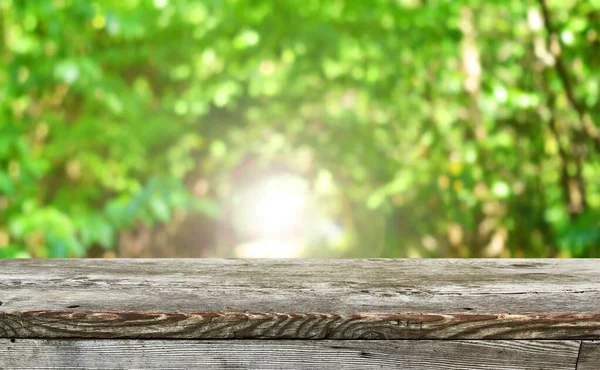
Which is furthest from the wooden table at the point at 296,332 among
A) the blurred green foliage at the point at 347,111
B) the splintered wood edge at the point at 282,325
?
the blurred green foliage at the point at 347,111

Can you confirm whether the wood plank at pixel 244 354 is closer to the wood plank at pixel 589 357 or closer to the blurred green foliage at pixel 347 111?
the wood plank at pixel 589 357

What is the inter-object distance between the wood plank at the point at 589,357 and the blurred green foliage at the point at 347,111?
2077 mm

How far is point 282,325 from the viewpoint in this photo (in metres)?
0.88

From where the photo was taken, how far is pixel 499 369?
905mm

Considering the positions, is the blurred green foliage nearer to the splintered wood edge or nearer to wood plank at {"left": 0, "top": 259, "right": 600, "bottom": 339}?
wood plank at {"left": 0, "top": 259, "right": 600, "bottom": 339}

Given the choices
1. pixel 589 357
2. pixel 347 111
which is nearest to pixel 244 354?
pixel 589 357

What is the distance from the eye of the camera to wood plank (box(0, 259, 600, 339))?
876mm

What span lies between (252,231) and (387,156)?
115 cm

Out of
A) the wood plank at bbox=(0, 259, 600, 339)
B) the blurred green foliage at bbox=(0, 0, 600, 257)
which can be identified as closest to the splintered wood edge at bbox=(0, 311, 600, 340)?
the wood plank at bbox=(0, 259, 600, 339)

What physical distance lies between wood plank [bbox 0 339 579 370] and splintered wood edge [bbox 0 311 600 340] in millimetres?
11

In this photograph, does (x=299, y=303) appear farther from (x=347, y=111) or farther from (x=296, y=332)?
(x=347, y=111)

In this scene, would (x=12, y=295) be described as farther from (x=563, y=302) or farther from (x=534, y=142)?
(x=534, y=142)

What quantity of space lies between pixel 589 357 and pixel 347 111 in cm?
303

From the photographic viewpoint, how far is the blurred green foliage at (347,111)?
3117mm
